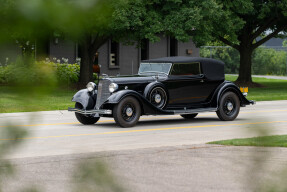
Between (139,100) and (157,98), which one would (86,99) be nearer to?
(139,100)

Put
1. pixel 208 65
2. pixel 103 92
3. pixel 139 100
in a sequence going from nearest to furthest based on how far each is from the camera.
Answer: pixel 139 100 < pixel 103 92 < pixel 208 65

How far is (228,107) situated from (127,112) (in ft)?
9.85

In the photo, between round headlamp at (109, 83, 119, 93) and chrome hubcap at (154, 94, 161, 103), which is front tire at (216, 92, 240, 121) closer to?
chrome hubcap at (154, 94, 161, 103)

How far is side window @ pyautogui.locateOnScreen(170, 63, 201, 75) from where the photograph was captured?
49.1 ft

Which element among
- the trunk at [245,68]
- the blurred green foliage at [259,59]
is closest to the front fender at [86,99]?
the trunk at [245,68]

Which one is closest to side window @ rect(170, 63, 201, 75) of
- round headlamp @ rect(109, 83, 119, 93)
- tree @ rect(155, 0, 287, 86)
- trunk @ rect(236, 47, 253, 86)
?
round headlamp @ rect(109, 83, 119, 93)

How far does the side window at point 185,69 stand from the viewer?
14965 mm

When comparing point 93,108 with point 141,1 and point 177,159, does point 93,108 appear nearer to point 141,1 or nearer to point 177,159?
point 177,159

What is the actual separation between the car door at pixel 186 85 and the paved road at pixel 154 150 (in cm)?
55

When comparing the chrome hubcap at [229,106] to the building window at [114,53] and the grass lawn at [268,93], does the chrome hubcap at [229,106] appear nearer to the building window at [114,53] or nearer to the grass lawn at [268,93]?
the grass lawn at [268,93]

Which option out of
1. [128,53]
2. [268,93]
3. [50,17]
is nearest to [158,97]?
[50,17]

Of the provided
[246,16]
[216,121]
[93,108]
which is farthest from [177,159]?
[246,16]

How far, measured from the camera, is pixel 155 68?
15.1 meters

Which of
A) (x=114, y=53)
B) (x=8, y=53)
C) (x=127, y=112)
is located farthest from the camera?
(x=114, y=53)
